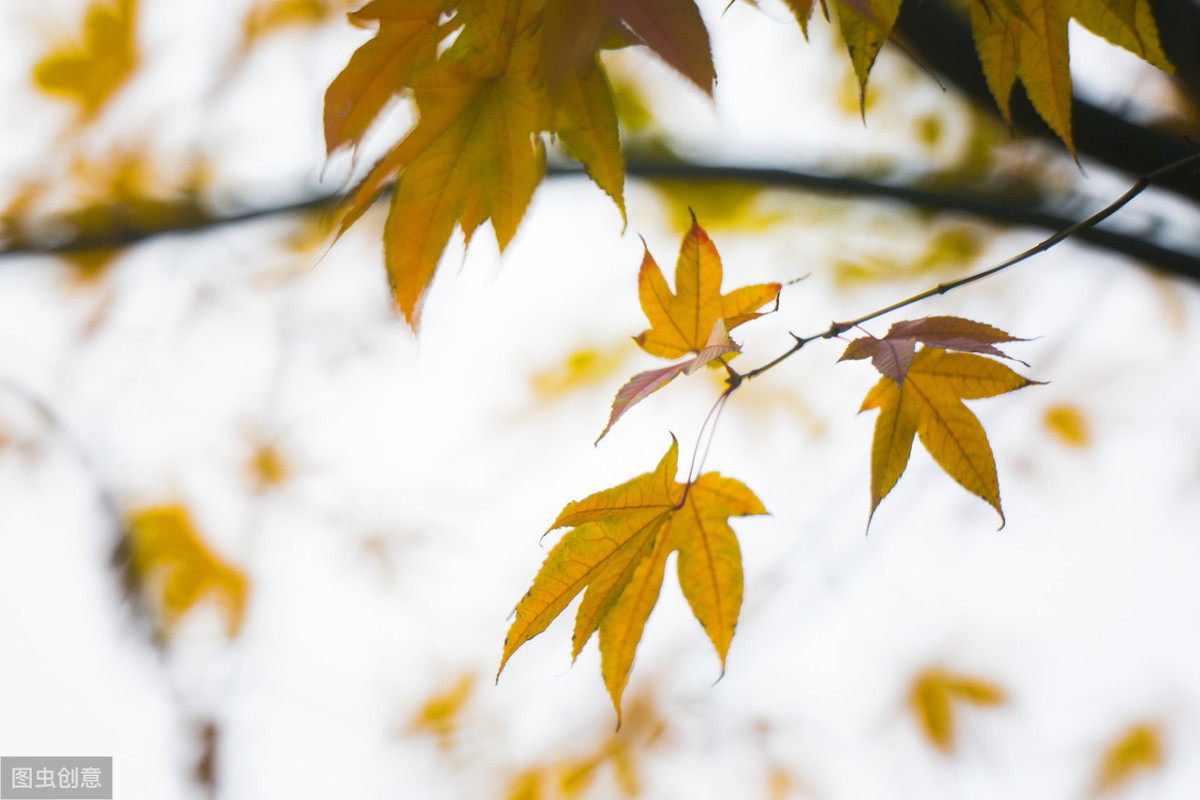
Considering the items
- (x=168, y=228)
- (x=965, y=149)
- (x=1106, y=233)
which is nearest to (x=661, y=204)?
(x=965, y=149)

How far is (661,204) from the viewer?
4.87 ft

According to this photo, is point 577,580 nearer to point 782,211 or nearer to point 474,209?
point 474,209

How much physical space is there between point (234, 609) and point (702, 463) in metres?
1.48

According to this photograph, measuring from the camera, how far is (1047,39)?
43cm

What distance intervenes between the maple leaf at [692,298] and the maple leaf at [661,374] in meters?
0.06

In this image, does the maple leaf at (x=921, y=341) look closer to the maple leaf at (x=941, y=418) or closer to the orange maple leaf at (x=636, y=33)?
the maple leaf at (x=941, y=418)

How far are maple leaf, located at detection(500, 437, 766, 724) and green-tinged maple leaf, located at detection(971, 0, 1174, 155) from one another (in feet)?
1.07

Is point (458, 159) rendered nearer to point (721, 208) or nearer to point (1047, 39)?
point (1047, 39)

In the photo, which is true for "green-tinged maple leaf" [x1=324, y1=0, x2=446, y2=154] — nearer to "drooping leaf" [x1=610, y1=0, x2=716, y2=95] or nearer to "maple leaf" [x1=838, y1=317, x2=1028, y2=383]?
"drooping leaf" [x1=610, y1=0, x2=716, y2=95]

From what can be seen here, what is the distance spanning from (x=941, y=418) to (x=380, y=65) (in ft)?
1.49

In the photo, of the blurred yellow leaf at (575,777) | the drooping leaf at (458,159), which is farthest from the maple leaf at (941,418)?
A: the blurred yellow leaf at (575,777)

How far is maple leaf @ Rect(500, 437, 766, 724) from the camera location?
459mm

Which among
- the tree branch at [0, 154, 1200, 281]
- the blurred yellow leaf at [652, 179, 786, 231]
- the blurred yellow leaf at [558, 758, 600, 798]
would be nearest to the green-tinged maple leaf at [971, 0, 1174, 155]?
the tree branch at [0, 154, 1200, 281]

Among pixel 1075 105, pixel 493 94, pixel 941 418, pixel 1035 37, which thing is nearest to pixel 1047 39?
pixel 1035 37
